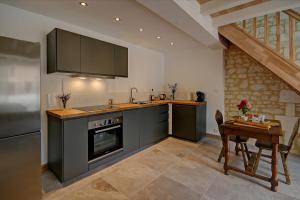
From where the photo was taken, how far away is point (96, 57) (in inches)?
107

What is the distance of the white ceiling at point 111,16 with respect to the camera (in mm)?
2080

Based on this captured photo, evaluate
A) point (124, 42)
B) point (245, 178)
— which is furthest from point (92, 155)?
point (124, 42)

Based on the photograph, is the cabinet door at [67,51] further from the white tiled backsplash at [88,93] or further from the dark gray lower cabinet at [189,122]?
the dark gray lower cabinet at [189,122]

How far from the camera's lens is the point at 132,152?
3109 millimetres

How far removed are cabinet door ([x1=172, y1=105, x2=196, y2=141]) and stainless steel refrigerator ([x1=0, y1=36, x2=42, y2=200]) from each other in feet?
9.73

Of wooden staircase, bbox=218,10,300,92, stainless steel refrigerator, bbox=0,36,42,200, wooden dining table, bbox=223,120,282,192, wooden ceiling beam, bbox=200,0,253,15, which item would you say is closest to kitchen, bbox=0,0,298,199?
stainless steel refrigerator, bbox=0,36,42,200

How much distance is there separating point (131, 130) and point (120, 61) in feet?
4.55

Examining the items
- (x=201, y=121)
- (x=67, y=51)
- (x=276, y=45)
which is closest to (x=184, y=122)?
(x=201, y=121)

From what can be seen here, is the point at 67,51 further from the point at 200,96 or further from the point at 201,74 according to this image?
the point at 201,74

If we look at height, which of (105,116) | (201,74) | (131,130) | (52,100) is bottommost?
(131,130)

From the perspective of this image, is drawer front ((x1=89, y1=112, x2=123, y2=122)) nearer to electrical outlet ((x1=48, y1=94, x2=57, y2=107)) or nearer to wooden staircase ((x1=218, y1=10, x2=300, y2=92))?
electrical outlet ((x1=48, y1=94, x2=57, y2=107))

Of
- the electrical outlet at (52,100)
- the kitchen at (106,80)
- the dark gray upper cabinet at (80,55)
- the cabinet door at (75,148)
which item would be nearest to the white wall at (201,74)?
the kitchen at (106,80)

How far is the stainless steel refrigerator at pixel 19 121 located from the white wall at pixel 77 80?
861 mm

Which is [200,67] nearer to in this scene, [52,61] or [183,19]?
[183,19]
